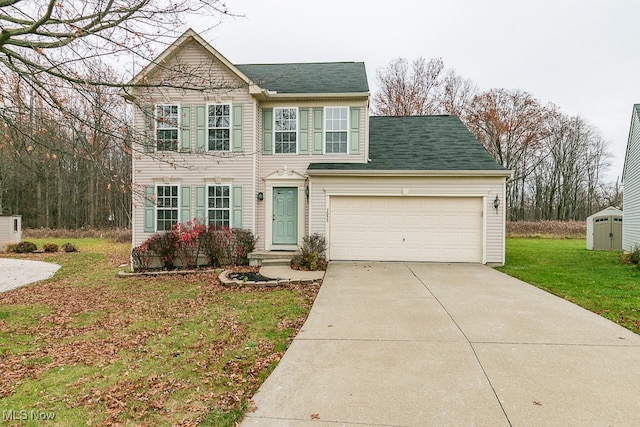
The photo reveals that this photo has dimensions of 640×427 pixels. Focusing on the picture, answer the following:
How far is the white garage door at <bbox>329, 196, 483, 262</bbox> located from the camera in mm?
10914

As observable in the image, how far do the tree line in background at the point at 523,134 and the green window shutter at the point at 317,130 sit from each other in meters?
16.7

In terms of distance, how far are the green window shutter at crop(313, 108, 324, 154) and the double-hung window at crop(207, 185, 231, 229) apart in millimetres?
3157

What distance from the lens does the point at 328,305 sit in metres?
6.18

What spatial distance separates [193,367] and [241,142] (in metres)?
8.51

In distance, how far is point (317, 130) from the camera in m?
11.7

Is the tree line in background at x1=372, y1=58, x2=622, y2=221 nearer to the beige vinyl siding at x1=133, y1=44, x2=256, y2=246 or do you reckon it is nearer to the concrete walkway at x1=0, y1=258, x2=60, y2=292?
the beige vinyl siding at x1=133, y1=44, x2=256, y2=246

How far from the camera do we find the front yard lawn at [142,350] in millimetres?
3000

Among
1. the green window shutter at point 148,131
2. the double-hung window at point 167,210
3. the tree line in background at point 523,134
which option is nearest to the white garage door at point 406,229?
the double-hung window at point 167,210

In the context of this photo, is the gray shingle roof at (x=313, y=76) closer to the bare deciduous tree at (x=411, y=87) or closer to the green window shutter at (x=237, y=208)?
the green window shutter at (x=237, y=208)

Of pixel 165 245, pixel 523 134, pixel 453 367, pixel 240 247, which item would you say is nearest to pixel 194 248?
pixel 165 245

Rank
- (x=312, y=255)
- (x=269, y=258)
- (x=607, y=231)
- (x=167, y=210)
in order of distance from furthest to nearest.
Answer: (x=607, y=231), (x=167, y=210), (x=269, y=258), (x=312, y=255)

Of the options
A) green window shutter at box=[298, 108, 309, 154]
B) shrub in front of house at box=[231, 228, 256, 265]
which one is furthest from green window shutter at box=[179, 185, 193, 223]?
green window shutter at box=[298, 108, 309, 154]

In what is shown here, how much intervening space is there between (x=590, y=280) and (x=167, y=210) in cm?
1208

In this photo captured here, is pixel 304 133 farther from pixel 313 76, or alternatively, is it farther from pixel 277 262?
pixel 277 262
